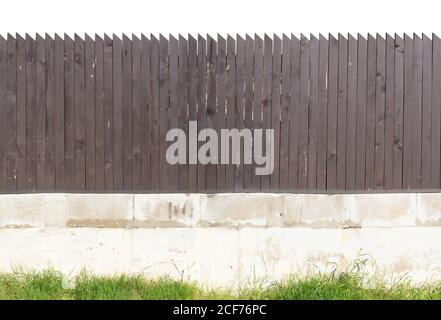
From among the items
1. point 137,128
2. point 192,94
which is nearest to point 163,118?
point 137,128

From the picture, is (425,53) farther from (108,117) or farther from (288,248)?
(108,117)

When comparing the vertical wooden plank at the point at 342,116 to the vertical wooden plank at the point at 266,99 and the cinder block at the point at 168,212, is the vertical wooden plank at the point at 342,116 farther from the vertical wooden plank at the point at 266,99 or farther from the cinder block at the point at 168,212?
the cinder block at the point at 168,212

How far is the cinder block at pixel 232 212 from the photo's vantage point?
13.6ft

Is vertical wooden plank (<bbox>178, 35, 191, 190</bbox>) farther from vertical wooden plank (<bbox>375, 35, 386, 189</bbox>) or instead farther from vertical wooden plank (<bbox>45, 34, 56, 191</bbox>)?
vertical wooden plank (<bbox>375, 35, 386, 189</bbox>)

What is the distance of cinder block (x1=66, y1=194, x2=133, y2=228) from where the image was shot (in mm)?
4176

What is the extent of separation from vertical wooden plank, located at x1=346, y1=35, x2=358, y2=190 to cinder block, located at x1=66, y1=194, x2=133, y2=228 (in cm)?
246

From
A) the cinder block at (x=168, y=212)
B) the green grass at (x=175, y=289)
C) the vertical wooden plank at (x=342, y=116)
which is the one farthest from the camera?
the vertical wooden plank at (x=342, y=116)

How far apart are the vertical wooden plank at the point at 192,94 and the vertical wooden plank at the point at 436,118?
2701 millimetres

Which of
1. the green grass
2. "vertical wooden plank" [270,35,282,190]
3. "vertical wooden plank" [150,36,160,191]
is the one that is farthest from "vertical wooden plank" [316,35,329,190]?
"vertical wooden plank" [150,36,160,191]

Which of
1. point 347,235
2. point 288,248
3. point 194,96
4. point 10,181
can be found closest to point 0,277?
Answer: point 10,181

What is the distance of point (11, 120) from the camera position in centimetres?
432

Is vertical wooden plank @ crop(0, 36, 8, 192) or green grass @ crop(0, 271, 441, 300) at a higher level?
vertical wooden plank @ crop(0, 36, 8, 192)

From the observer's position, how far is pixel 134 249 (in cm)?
417

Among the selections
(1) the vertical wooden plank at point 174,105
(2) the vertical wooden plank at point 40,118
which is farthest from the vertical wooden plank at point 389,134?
(2) the vertical wooden plank at point 40,118
